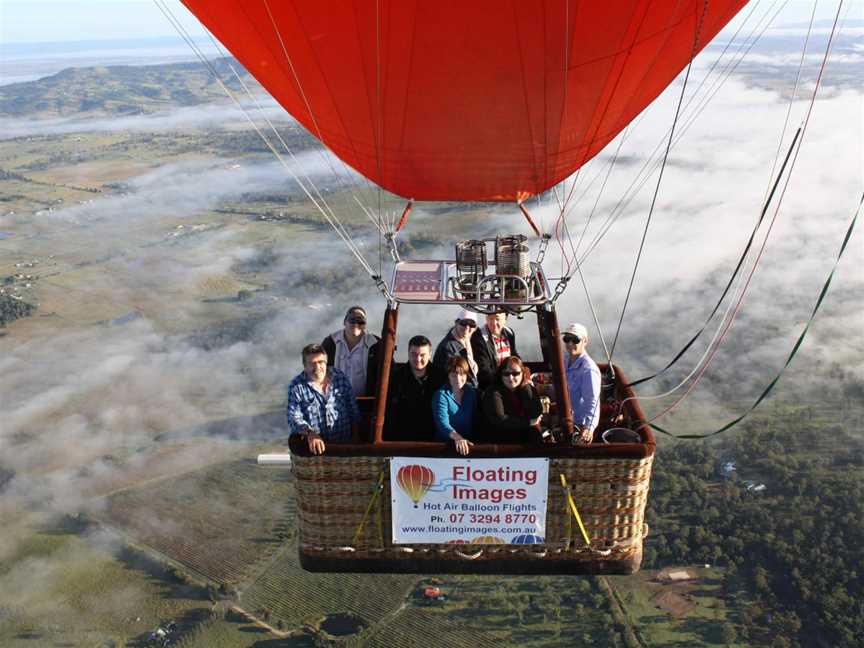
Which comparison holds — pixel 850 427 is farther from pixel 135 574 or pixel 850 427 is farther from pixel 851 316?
pixel 135 574

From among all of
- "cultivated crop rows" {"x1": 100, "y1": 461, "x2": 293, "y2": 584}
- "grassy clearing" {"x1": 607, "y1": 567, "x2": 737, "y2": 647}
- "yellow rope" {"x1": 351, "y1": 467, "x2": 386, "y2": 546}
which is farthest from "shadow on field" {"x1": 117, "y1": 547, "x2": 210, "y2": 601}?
"yellow rope" {"x1": 351, "y1": 467, "x2": 386, "y2": 546}

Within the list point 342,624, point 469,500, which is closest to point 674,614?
point 342,624

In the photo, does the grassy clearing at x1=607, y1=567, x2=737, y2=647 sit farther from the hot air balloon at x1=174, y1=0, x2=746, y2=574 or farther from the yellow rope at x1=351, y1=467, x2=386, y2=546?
the yellow rope at x1=351, y1=467, x2=386, y2=546

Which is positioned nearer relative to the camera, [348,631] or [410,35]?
[410,35]

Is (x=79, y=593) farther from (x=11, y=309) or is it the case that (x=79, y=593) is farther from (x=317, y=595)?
(x=11, y=309)

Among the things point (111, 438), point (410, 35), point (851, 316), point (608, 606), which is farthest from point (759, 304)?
point (410, 35)
